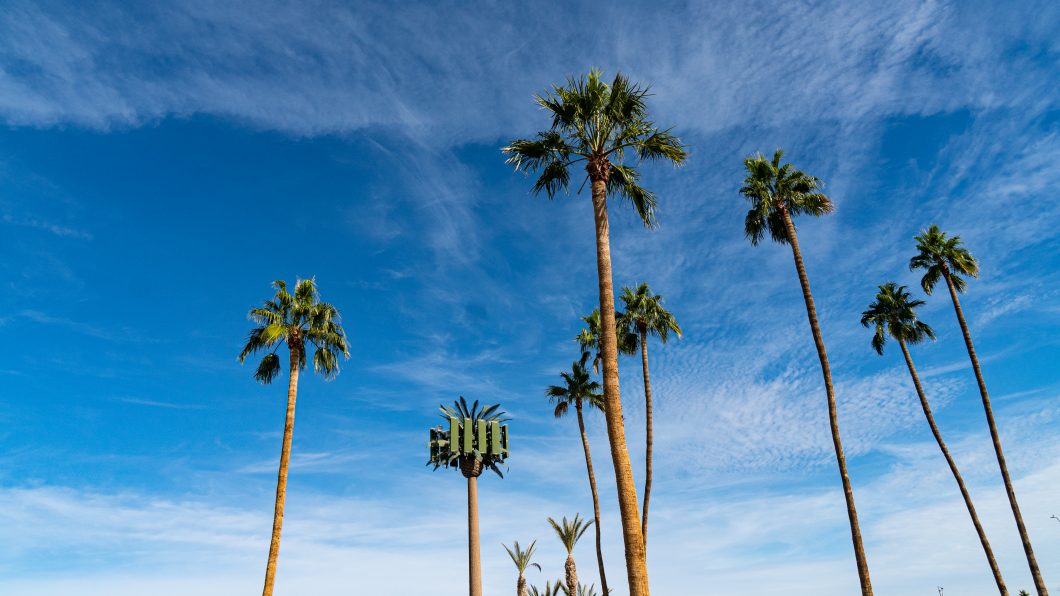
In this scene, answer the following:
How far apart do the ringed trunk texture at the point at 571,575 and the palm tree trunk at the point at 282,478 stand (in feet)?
96.1

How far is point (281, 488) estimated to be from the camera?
25250mm

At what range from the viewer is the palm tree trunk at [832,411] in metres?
20.9

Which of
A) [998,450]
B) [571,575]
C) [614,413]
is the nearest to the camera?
[614,413]

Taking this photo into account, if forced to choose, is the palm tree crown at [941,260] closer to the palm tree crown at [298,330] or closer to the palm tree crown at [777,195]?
the palm tree crown at [777,195]

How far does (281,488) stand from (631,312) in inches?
897

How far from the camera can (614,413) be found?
1390 centimetres

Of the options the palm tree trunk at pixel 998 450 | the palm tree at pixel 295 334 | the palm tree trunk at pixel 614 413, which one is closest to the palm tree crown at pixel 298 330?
the palm tree at pixel 295 334

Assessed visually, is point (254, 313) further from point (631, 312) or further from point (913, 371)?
point (913, 371)

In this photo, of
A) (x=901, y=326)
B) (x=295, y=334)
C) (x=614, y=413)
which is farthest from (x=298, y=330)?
(x=901, y=326)

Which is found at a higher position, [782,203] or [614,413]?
[782,203]

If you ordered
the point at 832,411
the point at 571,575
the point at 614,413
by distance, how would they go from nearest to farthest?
the point at 614,413, the point at 832,411, the point at 571,575

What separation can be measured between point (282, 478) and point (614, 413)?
17711 millimetres

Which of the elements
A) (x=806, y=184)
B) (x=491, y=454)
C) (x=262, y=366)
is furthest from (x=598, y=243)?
(x=262, y=366)

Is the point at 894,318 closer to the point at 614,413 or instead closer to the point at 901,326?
the point at 901,326
